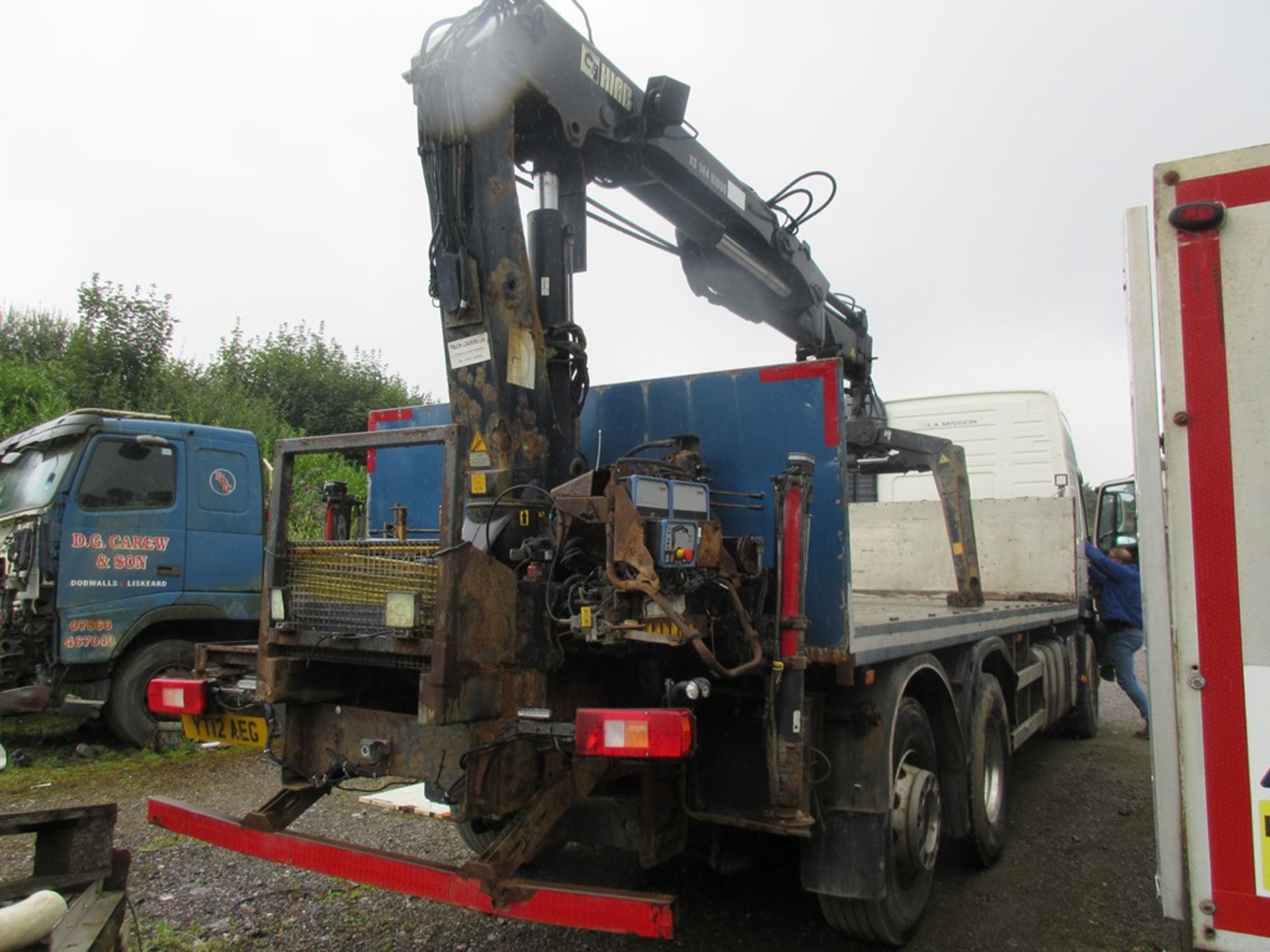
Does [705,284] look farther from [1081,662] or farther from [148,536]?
[1081,662]

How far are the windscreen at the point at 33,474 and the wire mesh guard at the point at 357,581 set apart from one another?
15.3 ft

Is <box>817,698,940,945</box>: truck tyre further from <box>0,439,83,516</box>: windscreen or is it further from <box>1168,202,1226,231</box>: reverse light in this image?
<box>0,439,83,516</box>: windscreen

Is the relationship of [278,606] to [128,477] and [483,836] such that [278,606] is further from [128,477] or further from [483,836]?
[128,477]

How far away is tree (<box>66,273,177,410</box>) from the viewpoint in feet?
55.1

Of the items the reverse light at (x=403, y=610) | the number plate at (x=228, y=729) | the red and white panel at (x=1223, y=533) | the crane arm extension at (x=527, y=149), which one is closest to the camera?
the red and white panel at (x=1223, y=533)

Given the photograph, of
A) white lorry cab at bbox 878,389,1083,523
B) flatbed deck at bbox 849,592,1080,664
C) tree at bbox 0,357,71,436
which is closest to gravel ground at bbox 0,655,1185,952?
flatbed deck at bbox 849,592,1080,664

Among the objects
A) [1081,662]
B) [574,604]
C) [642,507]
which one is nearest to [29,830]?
[574,604]

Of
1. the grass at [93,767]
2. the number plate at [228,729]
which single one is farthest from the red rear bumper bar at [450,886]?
the grass at [93,767]

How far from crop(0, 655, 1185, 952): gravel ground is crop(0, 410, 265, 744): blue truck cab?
2.63 feet

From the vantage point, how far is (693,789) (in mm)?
3652

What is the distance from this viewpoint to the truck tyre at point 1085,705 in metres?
8.78

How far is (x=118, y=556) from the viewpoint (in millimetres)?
7211

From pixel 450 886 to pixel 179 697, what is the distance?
5.12ft

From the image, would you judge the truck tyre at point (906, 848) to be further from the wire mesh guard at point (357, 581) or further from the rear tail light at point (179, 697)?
the rear tail light at point (179, 697)
